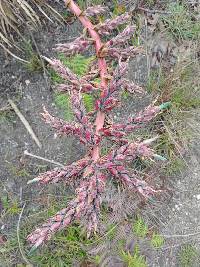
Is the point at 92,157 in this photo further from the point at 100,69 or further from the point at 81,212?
the point at 100,69

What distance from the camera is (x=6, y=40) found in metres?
2.29

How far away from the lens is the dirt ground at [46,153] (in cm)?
241

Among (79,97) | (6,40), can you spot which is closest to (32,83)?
(6,40)

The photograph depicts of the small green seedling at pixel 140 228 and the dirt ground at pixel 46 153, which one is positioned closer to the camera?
the small green seedling at pixel 140 228

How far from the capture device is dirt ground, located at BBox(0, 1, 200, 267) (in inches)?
95.0

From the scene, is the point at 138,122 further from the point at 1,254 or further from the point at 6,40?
the point at 1,254

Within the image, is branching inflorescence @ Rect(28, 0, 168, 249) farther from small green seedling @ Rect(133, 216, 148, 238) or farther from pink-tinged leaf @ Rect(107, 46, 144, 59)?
small green seedling @ Rect(133, 216, 148, 238)

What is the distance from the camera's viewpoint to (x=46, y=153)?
97.0 inches

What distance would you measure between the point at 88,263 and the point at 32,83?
1045mm

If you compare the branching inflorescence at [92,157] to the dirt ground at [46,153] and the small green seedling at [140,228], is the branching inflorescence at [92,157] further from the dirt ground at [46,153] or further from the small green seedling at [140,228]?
the dirt ground at [46,153]

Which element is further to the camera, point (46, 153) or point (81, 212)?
point (46, 153)

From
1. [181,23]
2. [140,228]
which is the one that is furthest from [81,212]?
[181,23]

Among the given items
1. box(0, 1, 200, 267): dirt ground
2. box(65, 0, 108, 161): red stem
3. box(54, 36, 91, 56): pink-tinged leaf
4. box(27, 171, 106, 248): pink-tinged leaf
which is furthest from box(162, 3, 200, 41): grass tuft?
box(27, 171, 106, 248): pink-tinged leaf

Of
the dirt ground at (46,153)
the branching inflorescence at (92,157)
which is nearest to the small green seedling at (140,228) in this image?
the dirt ground at (46,153)
